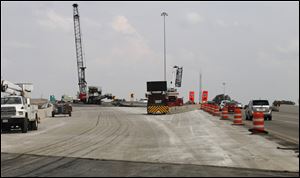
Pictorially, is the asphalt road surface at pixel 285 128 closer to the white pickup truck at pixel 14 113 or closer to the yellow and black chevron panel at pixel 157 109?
the white pickup truck at pixel 14 113

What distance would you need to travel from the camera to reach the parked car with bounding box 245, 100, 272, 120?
139ft

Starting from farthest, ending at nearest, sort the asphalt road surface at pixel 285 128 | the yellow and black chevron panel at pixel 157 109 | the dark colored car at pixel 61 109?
the yellow and black chevron panel at pixel 157 109 → the dark colored car at pixel 61 109 → the asphalt road surface at pixel 285 128

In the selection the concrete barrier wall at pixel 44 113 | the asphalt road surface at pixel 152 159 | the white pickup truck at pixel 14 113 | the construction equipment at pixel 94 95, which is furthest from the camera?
the construction equipment at pixel 94 95

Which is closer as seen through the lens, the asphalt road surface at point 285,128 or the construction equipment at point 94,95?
the asphalt road surface at point 285,128

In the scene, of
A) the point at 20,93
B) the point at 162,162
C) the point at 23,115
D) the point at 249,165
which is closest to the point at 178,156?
the point at 162,162

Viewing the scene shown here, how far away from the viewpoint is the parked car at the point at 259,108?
4222cm

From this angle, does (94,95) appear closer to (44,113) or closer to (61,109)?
(61,109)

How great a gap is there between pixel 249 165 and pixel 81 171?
14.0 feet

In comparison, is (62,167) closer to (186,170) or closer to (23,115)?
(186,170)

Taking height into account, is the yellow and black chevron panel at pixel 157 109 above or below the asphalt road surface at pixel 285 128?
above

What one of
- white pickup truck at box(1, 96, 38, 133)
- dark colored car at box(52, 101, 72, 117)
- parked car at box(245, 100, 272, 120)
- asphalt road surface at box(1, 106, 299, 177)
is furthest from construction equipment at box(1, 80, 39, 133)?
dark colored car at box(52, 101, 72, 117)

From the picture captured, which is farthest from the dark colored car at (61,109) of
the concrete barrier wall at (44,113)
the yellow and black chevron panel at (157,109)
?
the yellow and black chevron panel at (157,109)

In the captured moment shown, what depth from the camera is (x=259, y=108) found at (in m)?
42.6

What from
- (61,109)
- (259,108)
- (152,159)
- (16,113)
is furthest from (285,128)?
(61,109)
